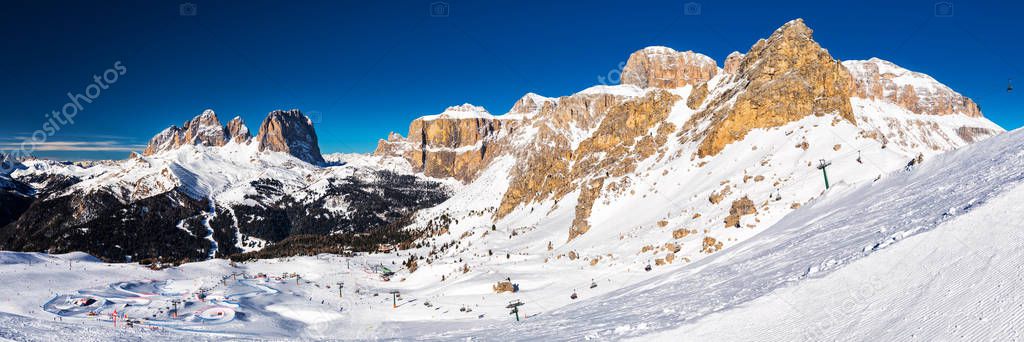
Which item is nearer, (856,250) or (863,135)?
(856,250)

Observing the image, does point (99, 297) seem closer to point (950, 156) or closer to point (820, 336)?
point (820, 336)

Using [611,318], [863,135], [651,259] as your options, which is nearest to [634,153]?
[863,135]

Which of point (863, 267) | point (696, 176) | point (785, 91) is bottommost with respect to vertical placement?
point (863, 267)

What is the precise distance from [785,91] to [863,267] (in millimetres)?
64924

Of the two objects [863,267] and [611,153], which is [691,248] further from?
[611,153]

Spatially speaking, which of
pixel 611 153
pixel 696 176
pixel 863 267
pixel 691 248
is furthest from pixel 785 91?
pixel 863 267

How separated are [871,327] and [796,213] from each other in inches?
1137

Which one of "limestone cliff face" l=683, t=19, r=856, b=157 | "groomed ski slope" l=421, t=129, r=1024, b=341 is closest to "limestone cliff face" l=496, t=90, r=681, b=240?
"limestone cliff face" l=683, t=19, r=856, b=157

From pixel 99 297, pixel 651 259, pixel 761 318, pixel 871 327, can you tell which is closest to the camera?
pixel 871 327

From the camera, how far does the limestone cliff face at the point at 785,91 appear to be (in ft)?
222

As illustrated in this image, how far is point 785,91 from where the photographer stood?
70.1m

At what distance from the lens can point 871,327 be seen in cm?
1010

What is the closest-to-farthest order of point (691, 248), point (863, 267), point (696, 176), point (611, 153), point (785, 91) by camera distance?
point (863, 267) < point (691, 248) < point (696, 176) < point (785, 91) < point (611, 153)

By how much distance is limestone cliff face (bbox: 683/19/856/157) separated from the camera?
6769cm
